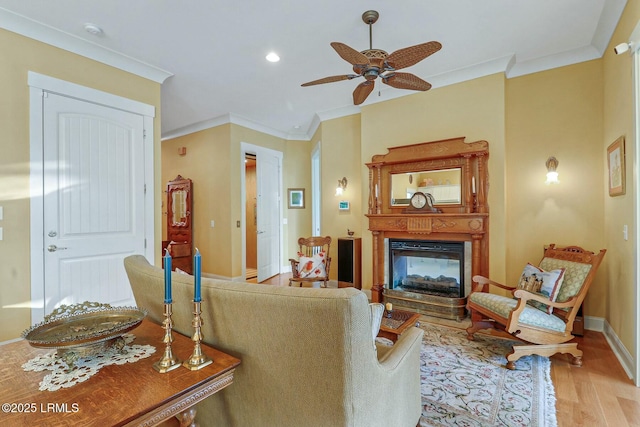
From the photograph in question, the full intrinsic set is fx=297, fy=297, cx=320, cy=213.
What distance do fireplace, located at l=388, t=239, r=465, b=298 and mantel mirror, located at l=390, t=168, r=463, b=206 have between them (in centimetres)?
55

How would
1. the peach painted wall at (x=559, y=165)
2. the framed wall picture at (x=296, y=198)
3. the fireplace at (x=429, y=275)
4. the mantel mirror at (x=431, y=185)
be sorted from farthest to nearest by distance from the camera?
the framed wall picture at (x=296, y=198)
the mantel mirror at (x=431, y=185)
the fireplace at (x=429, y=275)
the peach painted wall at (x=559, y=165)

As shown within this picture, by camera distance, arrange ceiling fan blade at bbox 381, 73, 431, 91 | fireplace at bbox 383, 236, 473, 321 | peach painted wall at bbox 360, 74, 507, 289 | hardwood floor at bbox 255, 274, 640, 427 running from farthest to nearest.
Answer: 1. fireplace at bbox 383, 236, 473, 321
2. peach painted wall at bbox 360, 74, 507, 289
3. ceiling fan blade at bbox 381, 73, 431, 91
4. hardwood floor at bbox 255, 274, 640, 427

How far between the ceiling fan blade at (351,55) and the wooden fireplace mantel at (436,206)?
182cm

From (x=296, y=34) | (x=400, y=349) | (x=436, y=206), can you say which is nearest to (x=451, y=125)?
(x=436, y=206)

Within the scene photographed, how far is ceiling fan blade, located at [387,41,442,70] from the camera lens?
2199mm

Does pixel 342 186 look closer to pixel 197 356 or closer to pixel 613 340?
pixel 613 340

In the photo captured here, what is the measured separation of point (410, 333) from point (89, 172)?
3299mm

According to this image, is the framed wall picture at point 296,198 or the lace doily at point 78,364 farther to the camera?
the framed wall picture at point 296,198

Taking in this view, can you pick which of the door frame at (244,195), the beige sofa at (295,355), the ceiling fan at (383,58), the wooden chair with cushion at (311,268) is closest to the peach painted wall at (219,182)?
the door frame at (244,195)

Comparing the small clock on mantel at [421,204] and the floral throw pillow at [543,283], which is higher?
the small clock on mantel at [421,204]

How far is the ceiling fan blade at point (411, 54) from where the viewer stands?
7.22 ft

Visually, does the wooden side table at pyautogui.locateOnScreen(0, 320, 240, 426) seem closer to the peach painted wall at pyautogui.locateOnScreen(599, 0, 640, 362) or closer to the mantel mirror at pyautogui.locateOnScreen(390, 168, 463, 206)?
the peach painted wall at pyautogui.locateOnScreen(599, 0, 640, 362)

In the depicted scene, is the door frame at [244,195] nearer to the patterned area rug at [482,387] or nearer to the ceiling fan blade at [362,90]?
the ceiling fan blade at [362,90]

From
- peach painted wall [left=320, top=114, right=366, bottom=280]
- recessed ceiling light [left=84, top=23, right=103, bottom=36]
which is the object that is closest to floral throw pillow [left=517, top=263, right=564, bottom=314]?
peach painted wall [left=320, top=114, right=366, bottom=280]
